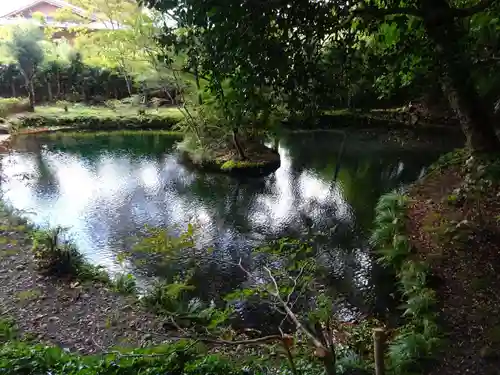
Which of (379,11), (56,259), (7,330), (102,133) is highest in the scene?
(379,11)

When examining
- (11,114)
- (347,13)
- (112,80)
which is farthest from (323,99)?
(112,80)

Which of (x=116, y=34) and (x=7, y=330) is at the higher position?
(x=116, y=34)

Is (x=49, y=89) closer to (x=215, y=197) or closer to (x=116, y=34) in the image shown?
(x=116, y=34)

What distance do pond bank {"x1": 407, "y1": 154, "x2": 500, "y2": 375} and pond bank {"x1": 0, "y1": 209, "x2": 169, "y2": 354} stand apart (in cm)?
313

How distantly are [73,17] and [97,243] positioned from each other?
17.7 metres

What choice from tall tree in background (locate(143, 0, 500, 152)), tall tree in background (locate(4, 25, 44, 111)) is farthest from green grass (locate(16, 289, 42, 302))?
tall tree in background (locate(4, 25, 44, 111))

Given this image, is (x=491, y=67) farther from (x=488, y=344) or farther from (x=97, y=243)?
(x=97, y=243)

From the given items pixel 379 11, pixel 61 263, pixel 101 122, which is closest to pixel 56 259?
pixel 61 263

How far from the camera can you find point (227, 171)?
1330 centimetres

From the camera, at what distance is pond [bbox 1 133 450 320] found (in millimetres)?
7367

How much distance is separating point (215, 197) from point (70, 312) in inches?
244

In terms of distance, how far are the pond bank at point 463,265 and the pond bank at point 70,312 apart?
313cm

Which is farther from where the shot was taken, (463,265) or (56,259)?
(56,259)

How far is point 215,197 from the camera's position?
11008mm
